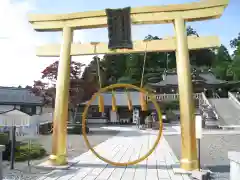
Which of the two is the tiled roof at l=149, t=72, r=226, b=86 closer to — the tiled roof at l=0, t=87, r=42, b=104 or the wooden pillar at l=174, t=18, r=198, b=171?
the tiled roof at l=0, t=87, r=42, b=104

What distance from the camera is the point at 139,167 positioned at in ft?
25.7

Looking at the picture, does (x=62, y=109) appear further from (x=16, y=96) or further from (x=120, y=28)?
(x=16, y=96)

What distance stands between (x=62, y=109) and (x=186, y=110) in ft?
10.7

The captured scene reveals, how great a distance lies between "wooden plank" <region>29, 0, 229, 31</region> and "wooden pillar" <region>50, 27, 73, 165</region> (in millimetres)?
464

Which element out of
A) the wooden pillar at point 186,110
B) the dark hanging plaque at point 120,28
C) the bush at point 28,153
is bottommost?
the bush at point 28,153

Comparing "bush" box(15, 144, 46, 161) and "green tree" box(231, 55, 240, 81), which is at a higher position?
"green tree" box(231, 55, 240, 81)

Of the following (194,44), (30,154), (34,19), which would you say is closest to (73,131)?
(30,154)

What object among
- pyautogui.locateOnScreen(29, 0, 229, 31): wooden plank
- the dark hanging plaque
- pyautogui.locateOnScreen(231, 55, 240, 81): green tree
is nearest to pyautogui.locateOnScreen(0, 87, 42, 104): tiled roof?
pyautogui.locateOnScreen(29, 0, 229, 31): wooden plank

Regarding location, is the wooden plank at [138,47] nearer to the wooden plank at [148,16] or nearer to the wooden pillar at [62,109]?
the wooden pillar at [62,109]

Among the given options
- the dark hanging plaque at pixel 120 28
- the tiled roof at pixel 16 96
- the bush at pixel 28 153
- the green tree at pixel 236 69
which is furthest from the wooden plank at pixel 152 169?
the green tree at pixel 236 69

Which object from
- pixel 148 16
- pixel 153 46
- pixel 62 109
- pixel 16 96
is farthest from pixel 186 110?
pixel 16 96

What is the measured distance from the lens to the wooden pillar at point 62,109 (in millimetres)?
7852

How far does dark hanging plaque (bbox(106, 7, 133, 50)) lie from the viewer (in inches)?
311

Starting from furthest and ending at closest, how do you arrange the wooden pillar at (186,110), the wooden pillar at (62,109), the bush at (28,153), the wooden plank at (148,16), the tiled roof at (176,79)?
the tiled roof at (176,79) < the bush at (28,153) < the wooden pillar at (62,109) < the wooden plank at (148,16) < the wooden pillar at (186,110)
